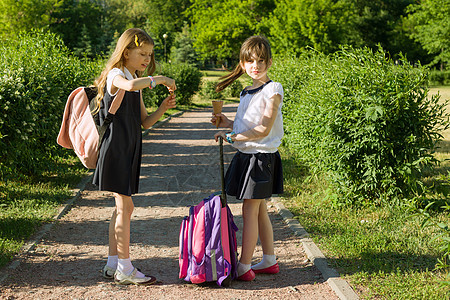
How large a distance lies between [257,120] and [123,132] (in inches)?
40.7

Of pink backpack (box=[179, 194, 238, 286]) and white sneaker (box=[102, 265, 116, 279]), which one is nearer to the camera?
pink backpack (box=[179, 194, 238, 286])

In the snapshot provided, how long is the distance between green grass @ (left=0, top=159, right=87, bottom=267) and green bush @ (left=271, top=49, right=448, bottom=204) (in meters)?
3.45

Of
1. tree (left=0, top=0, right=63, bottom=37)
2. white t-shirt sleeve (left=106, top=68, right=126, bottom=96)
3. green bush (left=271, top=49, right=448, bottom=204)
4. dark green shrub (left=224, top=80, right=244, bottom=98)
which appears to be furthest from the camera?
tree (left=0, top=0, right=63, bottom=37)

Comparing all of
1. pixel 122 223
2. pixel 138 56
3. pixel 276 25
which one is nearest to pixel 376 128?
pixel 138 56

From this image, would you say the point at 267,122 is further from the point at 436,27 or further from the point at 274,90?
the point at 436,27

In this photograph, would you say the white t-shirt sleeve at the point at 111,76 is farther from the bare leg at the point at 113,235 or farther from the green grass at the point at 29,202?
the green grass at the point at 29,202

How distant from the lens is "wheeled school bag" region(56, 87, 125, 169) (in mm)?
3787

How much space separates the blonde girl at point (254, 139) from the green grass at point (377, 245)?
924mm

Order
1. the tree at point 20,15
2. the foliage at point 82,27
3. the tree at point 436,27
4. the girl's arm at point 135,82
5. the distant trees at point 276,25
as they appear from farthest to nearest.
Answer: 1. the foliage at point 82,27
2. the tree at point 436,27
3. the tree at point 20,15
4. the distant trees at point 276,25
5. the girl's arm at point 135,82

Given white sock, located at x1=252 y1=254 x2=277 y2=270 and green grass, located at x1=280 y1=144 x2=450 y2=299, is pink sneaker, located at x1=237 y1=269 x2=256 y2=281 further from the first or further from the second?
green grass, located at x1=280 y1=144 x2=450 y2=299

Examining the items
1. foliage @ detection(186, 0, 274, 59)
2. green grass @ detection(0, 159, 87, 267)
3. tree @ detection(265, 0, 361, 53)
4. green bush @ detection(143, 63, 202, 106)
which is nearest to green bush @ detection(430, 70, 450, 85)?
foliage @ detection(186, 0, 274, 59)

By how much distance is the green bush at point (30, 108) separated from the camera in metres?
6.36

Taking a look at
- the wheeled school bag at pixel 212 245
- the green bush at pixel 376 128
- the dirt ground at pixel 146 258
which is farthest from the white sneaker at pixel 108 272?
the green bush at pixel 376 128

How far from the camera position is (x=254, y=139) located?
3877 mm
